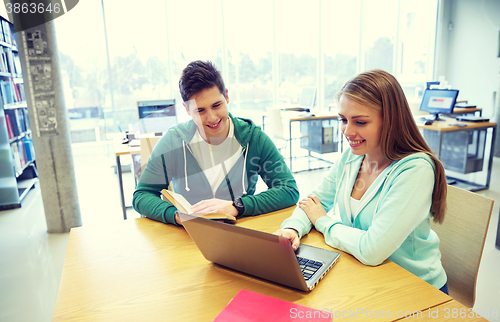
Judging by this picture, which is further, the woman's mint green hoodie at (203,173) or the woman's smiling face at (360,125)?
the woman's mint green hoodie at (203,173)

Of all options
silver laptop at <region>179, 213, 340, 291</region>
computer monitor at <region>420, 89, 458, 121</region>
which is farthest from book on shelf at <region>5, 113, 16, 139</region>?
computer monitor at <region>420, 89, 458, 121</region>

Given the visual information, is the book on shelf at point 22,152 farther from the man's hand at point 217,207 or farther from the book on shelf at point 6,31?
the man's hand at point 217,207

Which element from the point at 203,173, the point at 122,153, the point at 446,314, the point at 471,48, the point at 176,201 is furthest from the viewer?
the point at 471,48

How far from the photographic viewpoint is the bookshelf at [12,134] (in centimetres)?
350

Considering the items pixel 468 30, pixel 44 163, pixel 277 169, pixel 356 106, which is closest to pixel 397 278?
pixel 356 106

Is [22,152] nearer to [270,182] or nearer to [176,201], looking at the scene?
[270,182]

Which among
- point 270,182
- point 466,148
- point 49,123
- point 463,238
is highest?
point 49,123

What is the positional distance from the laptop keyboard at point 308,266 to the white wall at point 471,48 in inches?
234

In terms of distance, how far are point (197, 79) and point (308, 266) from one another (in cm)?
87

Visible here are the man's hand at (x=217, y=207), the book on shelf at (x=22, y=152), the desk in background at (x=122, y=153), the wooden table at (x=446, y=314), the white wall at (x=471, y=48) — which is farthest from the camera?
the white wall at (x=471, y=48)

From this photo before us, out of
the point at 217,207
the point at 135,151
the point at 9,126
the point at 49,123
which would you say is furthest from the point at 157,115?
the point at 217,207

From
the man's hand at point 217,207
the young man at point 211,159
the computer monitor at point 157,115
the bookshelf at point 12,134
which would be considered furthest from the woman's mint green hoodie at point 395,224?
the bookshelf at point 12,134

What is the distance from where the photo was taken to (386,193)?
3.47 feet

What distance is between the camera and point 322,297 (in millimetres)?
802
